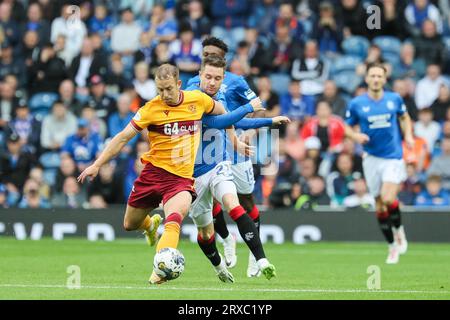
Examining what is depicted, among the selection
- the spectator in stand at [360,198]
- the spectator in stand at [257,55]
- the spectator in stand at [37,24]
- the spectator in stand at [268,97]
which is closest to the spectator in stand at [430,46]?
the spectator in stand at [257,55]

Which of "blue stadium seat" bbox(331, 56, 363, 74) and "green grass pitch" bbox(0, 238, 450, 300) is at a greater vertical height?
"blue stadium seat" bbox(331, 56, 363, 74)

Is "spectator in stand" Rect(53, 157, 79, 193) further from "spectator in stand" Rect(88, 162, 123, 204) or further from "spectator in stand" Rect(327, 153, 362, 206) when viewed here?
"spectator in stand" Rect(327, 153, 362, 206)

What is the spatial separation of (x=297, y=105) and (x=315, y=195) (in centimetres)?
278

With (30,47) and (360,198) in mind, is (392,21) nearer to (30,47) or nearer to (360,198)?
(360,198)

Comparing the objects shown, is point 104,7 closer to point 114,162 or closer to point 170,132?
point 114,162

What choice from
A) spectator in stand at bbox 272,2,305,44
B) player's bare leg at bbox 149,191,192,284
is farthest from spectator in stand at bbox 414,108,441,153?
player's bare leg at bbox 149,191,192,284

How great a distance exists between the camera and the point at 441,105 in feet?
72.9

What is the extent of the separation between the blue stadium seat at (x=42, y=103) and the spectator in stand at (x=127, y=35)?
72.2 inches

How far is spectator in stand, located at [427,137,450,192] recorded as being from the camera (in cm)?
2080

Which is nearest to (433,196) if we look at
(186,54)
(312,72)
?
(312,72)

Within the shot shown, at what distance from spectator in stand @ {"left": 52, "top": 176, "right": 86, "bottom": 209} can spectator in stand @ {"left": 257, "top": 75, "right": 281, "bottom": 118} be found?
3.99 meters

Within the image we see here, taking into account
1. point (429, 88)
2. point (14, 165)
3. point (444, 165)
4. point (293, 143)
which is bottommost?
point (14, 165)

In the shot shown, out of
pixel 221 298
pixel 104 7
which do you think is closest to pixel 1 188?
pixel 104 7
